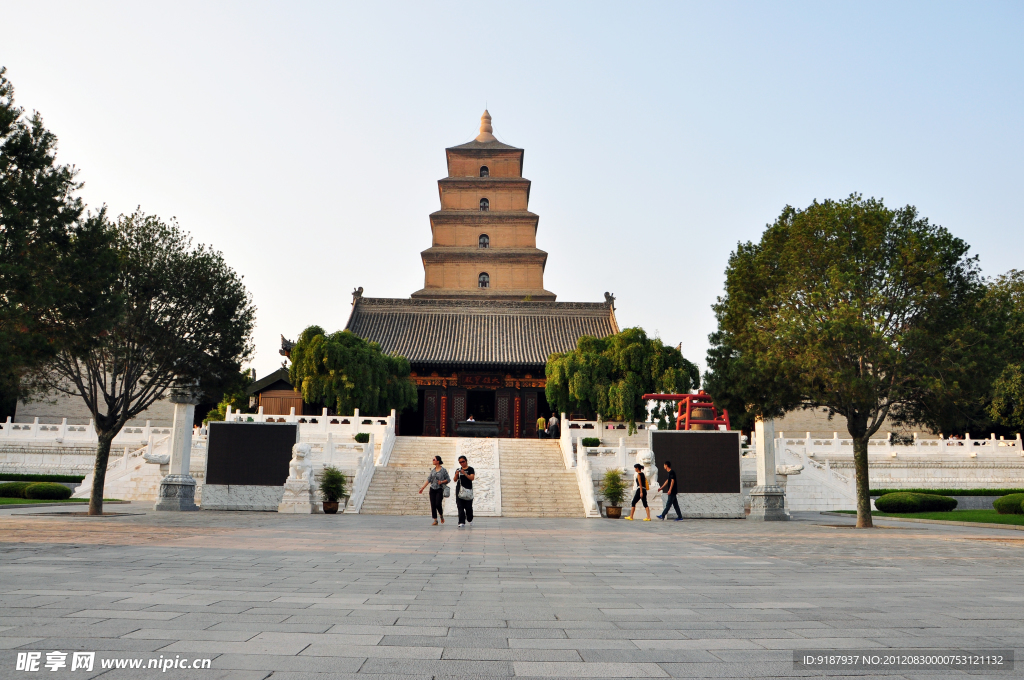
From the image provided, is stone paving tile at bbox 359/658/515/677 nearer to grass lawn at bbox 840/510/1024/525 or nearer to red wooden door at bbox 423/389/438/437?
grass lawn at bbox 840/510/1024/525

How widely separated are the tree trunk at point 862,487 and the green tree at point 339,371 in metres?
17.8

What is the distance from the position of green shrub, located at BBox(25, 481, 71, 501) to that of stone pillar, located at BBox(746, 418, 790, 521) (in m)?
17.6

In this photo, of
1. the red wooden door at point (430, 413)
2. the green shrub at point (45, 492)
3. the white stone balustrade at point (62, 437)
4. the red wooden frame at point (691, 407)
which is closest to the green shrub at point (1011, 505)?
the red wooden frame at point (691, 407)

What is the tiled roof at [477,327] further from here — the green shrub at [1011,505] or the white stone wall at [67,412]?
the green shrub at [1011,505]

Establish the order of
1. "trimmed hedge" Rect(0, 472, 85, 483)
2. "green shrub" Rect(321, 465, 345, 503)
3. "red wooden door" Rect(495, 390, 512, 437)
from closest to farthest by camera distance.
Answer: "green shrub" Rect(321, 465, 345, 503), "trimmed hedge" Rect(0, 472, 85, 483), "red wooden door" Rect(495, 390, 512, 437)

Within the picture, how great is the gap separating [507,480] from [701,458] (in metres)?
5.27

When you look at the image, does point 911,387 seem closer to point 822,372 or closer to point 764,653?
point 822,372

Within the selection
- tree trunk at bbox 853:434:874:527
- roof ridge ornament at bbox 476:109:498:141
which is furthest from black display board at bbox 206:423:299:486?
roof ridge ornament at bbox 476:109:498:141

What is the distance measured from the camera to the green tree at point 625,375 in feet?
86.2

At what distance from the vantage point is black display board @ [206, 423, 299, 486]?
17609 mm

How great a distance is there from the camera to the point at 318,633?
3.73 meters

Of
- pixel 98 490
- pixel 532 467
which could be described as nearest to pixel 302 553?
pixel 98 490

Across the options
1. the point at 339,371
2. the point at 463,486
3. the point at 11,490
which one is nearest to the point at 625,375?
the point at 339,371

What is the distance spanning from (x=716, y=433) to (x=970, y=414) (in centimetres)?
546
